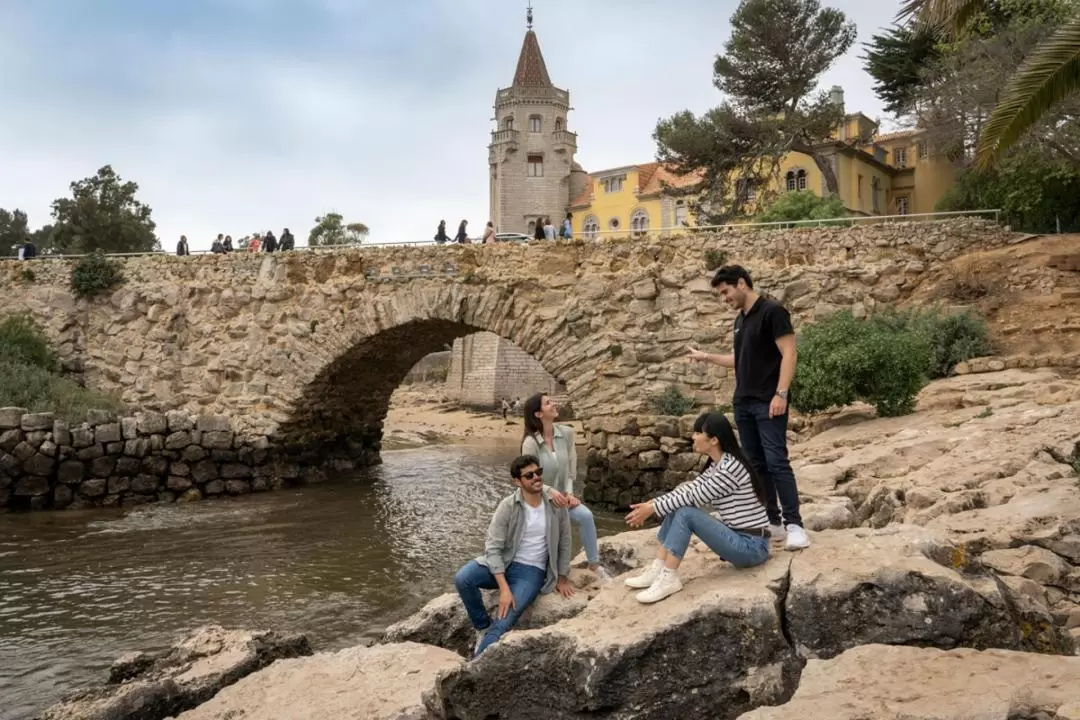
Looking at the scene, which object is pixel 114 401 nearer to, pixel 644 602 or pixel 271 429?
pixel 271 429

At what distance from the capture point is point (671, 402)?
14766 mm

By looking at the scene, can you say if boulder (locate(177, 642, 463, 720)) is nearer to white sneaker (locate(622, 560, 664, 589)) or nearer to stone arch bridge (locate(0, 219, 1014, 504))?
white sneaker (locate(622, 560, 664, 589))

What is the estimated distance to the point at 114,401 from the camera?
733 inches

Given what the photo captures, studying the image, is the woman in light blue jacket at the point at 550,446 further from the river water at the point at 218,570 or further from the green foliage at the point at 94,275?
the green foliage at the point at 94,275

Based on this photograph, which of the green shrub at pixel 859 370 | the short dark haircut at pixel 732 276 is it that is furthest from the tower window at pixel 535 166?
the short dark haircut at pixel 732 276

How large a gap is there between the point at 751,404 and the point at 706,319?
1011 centimetres

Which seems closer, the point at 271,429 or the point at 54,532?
the point at 54,532

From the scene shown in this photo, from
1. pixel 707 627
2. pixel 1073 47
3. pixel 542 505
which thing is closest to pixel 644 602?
pixel 707 627

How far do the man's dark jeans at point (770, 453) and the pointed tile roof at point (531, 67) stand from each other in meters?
45.7

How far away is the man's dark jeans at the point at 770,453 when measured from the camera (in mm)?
4816

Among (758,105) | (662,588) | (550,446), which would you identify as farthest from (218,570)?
(758,105)

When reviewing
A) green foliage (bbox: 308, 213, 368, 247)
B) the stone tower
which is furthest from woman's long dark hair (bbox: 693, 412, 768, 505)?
green foliage (bbox: 308, 213, 368, 247)

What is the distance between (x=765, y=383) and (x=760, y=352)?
7.4 inches

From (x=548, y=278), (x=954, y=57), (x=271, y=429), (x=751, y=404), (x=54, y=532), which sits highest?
(x=954, y=57)
